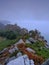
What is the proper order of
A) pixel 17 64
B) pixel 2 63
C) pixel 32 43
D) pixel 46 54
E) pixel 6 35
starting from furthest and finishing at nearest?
1. pixel 6 35
2. pixel 32 43
3. pixel 46 54
4. pixel 2 63
5. pixel 17 64

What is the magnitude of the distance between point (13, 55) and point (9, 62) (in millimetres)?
1152

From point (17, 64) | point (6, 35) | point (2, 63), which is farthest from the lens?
point (6, 35)

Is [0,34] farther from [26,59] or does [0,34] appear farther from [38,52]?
[26,59]

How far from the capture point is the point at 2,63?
11797 millimetres

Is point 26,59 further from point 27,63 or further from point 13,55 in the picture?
point 13,55

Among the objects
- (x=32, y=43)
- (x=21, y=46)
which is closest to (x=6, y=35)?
(x=32, y=43)

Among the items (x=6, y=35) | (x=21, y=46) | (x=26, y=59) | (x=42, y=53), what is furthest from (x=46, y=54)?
(x=6, y=35)

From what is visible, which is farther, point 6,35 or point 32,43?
point 6,35

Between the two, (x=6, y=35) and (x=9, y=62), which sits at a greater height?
(x=6, y=35)

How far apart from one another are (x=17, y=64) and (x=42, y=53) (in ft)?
9.74

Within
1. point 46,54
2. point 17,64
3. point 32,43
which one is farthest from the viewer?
point 32,43

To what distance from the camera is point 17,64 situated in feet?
35.1

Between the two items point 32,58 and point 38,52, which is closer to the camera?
point 32,58

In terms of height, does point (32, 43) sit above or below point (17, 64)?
above
